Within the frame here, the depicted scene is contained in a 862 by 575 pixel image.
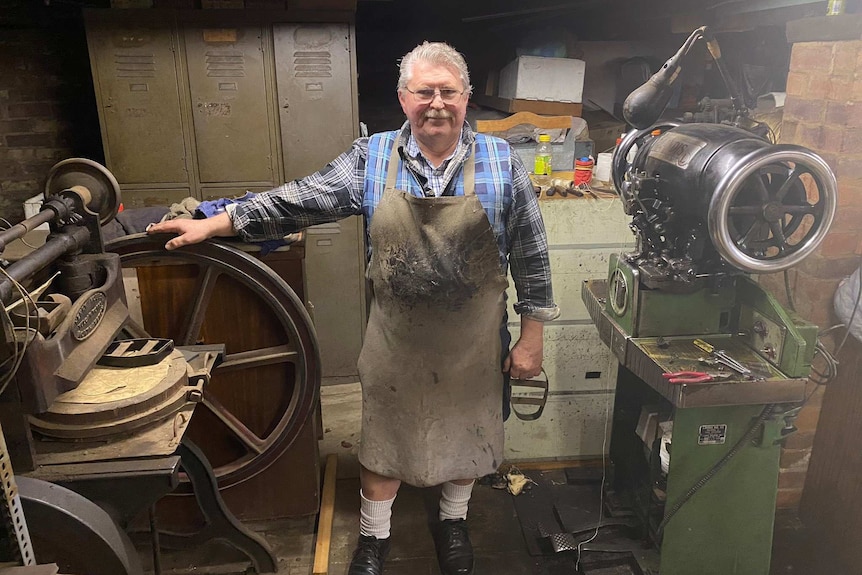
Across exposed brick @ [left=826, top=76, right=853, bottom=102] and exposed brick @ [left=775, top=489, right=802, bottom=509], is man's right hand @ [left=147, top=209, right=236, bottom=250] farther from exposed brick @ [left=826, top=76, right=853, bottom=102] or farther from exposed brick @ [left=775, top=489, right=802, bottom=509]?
exposed brick @ [left=775, top=489, right=802, bottom=509]

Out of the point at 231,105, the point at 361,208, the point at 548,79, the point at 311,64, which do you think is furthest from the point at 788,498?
the point at 231,105

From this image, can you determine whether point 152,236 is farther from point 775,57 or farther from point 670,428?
point 775,57

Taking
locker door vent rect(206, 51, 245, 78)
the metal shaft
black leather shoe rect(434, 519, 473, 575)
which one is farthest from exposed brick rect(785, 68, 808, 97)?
locker door vent rect(206, 51, 245, 78)

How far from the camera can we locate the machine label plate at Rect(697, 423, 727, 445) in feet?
5.28

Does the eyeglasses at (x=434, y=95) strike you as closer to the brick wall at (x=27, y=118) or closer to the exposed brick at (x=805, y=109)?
the exposed brick at (x=805, y=109)

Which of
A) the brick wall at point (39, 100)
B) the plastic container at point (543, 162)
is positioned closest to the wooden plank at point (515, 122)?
the plastic container at point (543, 162)

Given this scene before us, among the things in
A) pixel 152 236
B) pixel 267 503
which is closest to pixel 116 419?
pixel 152 236

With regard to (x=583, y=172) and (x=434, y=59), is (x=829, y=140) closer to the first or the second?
(x=583, y=172)

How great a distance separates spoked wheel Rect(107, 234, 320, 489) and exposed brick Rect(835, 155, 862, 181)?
1532 millimetres

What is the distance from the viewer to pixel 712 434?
1.62 metres

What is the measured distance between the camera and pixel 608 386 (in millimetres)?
2377

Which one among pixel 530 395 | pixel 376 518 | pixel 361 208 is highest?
pixel 361 208

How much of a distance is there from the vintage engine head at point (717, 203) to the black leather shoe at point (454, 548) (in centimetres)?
95

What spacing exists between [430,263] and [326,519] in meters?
0.98
